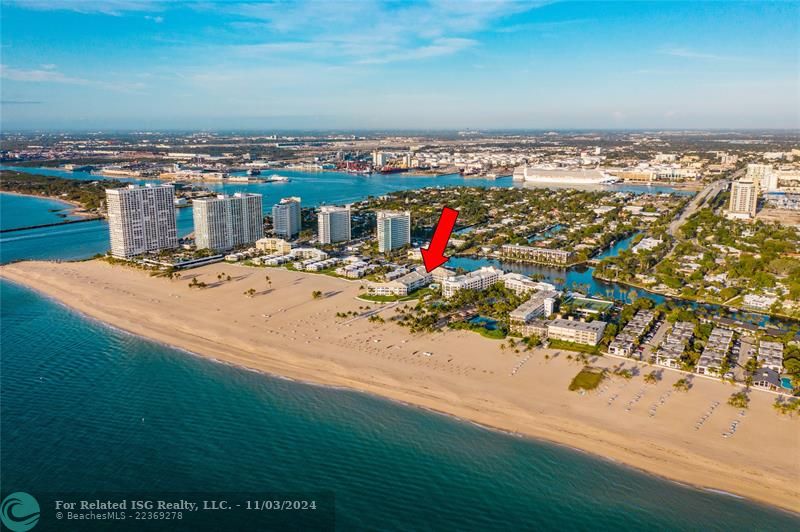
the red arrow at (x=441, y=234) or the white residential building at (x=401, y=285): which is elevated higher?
the red arrow at (x=441, y=234)

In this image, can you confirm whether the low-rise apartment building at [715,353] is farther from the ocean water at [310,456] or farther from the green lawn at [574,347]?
the ocean water at [310,456]

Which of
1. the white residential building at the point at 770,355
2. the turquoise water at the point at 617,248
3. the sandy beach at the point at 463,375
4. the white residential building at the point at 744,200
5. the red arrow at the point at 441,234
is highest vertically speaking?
the red arrow at the point at 441,234

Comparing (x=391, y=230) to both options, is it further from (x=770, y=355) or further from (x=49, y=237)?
(x=49, y=237)

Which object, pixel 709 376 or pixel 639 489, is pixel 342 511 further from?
pixel 709 376

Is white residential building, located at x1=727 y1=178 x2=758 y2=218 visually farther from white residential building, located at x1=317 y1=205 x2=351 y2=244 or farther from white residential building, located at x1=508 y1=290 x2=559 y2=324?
white residential building, located at x1=317 y1=205 x2=351 y2=244

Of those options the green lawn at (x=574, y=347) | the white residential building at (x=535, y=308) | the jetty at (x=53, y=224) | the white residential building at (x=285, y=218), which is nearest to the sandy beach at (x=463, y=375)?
the green lawn at (x=574, y=347)

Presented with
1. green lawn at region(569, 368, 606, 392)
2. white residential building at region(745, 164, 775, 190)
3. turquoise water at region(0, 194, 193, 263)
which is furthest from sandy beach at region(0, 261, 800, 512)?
white residential building at region(745, 164, 775, 190)
